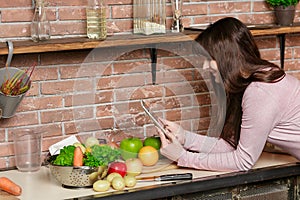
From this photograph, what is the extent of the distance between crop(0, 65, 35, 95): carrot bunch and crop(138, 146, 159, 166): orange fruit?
54 cm

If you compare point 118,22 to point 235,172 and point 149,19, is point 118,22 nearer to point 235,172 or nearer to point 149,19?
point 149,19

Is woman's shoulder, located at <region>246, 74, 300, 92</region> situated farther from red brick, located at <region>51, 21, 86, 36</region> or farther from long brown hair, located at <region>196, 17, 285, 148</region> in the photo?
red brick, located at <region>51, 21, 86, 36</region>

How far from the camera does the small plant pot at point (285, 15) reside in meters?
2.94

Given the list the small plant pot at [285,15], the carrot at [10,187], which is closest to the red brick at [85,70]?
the carrot at [10,187]

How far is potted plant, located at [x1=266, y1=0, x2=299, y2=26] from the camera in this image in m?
2.94

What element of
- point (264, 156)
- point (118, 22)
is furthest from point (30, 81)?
point (264, 156)

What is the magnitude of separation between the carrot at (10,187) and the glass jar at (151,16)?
0.85m

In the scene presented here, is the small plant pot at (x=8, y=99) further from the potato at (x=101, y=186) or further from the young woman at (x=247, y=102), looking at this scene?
the young woman at (x=247, y=102)

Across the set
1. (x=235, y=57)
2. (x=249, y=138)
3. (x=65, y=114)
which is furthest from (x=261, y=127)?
(x=65, y=114)

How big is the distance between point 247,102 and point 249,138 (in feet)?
0.47

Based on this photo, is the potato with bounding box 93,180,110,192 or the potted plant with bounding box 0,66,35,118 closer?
the potato with bounding box 93,180,110,192

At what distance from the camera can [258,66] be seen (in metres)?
2.50

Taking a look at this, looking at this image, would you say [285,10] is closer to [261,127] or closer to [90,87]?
[261,127]

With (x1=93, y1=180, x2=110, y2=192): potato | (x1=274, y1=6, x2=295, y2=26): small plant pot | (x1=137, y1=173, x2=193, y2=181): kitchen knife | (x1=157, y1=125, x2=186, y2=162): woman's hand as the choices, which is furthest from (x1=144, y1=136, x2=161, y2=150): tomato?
(x1=274, y1=6, x2=295, y2=26): small plant pot
